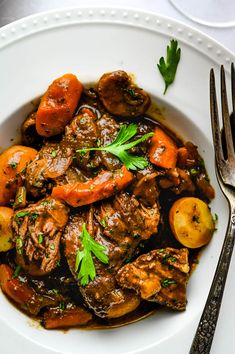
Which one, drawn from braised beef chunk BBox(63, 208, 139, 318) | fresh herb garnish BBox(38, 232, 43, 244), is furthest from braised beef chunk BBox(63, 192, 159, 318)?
fresh herb garnish BBox(38, 232, 43, 244)

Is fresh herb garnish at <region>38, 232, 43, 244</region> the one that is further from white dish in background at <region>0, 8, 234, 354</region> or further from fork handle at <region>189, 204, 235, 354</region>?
fork handle at <region>189, 204, 235, 354</region>

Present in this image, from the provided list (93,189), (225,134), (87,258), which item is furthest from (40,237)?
(225,134)

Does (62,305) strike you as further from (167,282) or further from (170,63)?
(170,63)

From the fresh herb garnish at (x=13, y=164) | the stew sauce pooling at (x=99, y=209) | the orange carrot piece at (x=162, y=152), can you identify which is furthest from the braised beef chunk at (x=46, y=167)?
the orange carrot piece at (x=162, y=152)

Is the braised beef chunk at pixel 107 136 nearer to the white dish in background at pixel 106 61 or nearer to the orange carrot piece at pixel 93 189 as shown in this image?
the orange carrot piece at pixel 93 189

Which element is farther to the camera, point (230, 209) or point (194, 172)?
point (194, 172)

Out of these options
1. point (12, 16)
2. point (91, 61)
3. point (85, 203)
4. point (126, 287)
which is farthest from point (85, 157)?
point (12, 16)

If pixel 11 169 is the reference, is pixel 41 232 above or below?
below

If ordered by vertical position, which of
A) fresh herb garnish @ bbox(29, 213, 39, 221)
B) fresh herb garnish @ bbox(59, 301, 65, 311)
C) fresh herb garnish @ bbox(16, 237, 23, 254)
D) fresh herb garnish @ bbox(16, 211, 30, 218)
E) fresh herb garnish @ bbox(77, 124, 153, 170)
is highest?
fresh herb garnish @ bbox(77, 124, 153, 170)
